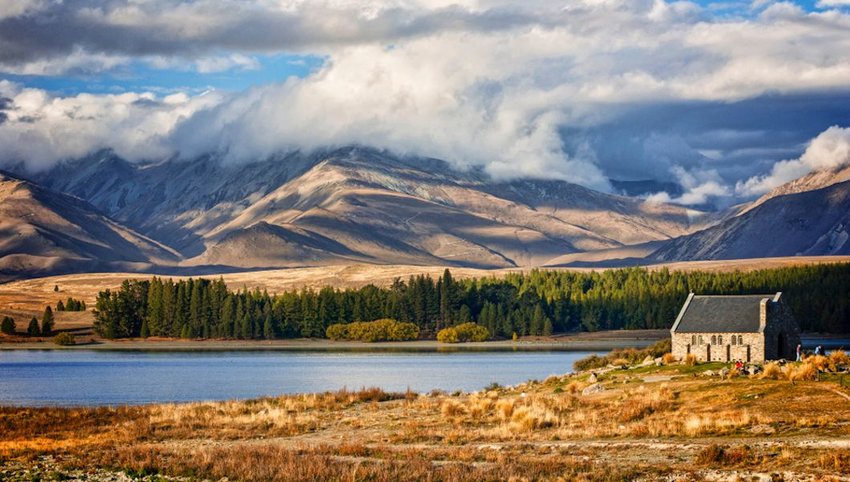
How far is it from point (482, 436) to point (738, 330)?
40291mm

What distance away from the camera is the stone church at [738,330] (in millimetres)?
86000

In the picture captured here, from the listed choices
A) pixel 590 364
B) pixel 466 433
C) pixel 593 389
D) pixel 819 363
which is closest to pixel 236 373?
pixel 590 364

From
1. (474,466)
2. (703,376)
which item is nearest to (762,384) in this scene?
(703,376)

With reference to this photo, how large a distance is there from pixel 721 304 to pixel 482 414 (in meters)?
36.4

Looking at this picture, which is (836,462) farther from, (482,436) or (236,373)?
(236,373)

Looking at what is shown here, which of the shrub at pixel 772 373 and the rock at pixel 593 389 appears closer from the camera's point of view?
the shrub at pixel 772 373

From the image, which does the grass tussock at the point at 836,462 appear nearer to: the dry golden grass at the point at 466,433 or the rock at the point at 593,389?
the dry golden grass at the point at 466,433

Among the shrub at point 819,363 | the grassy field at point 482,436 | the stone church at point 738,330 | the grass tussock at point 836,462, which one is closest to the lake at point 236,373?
the stone church at point 738,330

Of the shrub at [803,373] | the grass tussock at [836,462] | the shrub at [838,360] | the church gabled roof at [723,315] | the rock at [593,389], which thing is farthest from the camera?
the church gabled roof at [723,315]

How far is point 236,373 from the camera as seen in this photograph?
12444cm

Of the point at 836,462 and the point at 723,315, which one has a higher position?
the point at 723,315

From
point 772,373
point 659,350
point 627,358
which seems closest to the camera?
point 772,373

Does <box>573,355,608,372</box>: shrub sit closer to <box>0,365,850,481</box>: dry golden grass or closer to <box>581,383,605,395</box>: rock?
<box>0,365,850,481</box>: dry golden grass

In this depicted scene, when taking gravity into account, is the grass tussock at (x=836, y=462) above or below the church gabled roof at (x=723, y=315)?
below
